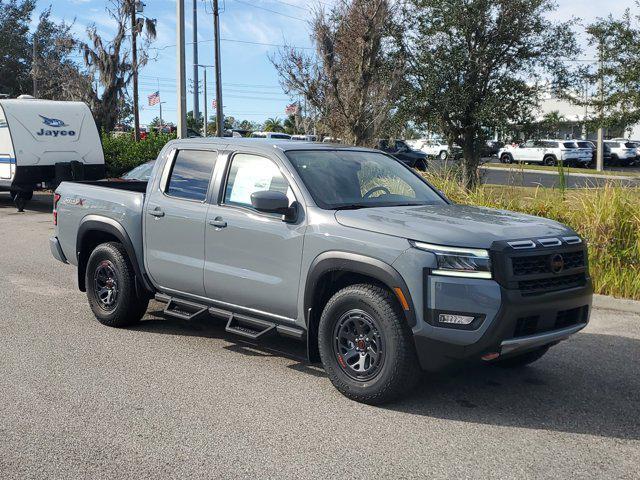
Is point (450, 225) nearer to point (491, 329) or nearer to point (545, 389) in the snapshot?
point (491, 329)

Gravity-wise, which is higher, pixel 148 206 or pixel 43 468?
pixel 148 206

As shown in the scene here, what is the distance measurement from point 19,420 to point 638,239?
6887 millimetres

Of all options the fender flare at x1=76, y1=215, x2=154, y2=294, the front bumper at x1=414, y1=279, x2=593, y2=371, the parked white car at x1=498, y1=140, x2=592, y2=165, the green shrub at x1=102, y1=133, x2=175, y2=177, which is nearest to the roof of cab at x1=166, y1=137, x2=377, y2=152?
the fender flare at x1=76, y1=215, x2=154, y2=294

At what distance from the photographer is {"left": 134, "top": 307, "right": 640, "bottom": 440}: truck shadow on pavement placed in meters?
4.83

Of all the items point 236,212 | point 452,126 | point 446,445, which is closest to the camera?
point 446,445

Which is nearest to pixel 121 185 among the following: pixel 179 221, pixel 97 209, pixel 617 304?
pixel 97 209

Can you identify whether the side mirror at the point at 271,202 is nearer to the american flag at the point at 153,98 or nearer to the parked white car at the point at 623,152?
the american flag at the point at 153,98

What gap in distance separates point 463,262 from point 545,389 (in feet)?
4.93

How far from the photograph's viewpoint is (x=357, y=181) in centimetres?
589

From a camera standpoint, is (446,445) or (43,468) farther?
(446,445)

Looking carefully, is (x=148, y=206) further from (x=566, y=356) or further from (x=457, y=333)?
(x=566, y=356)


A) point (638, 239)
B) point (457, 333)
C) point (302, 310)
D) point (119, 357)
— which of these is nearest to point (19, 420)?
point (119, 357)

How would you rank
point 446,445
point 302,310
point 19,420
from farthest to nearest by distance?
point 302,310
point 19,420
point 446,445

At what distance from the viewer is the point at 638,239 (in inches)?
337
